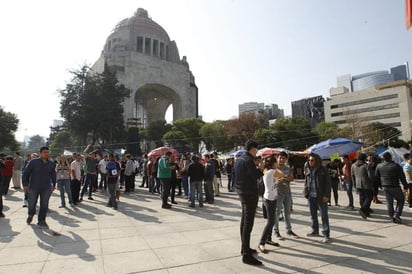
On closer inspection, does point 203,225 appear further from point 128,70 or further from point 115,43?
point 115,43

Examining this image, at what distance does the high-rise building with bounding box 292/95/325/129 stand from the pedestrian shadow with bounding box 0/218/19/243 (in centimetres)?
10107

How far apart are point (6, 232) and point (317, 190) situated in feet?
22.4

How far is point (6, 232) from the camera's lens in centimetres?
636

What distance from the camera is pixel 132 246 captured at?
5309 mm

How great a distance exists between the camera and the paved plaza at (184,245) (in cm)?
426

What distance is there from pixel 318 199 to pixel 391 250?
1444 mm

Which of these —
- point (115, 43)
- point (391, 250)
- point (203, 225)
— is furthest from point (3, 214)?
point (115, 43)

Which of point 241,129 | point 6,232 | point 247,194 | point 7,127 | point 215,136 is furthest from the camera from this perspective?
point 215,136

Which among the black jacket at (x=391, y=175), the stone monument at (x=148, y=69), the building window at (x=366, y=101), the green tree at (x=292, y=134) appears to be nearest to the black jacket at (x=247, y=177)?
the black jacket at (x=391, y=175)

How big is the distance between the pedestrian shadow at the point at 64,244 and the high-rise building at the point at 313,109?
10130 cm

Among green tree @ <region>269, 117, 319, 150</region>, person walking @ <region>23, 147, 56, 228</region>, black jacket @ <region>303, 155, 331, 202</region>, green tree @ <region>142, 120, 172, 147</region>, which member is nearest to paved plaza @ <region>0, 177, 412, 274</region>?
person walking @ <region>23, 147, 56, 228</region>

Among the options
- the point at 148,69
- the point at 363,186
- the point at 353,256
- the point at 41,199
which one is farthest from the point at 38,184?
the point at 148,69

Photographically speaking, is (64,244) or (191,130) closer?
(64,244)

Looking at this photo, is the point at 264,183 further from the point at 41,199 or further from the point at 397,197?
the point at 41,199
